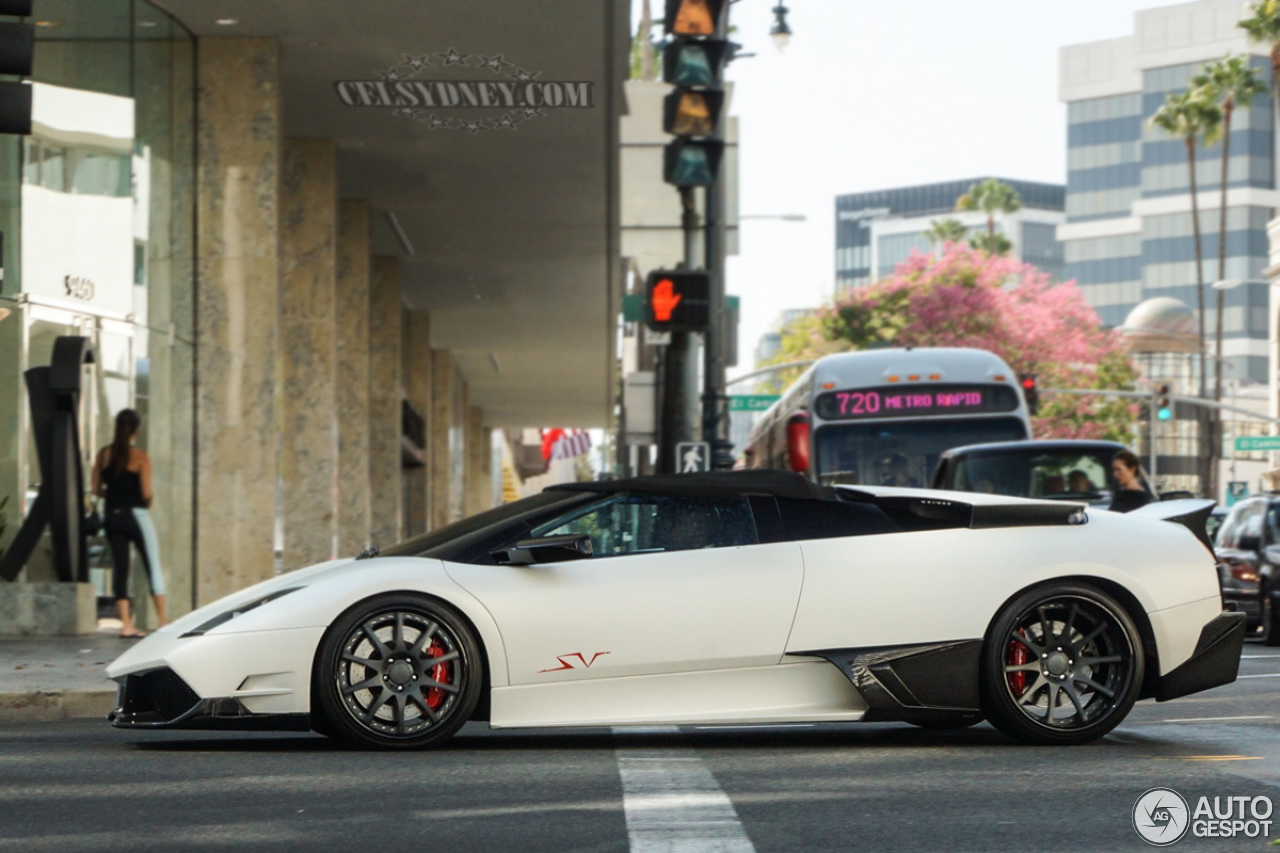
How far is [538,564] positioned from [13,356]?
7916 millimetres

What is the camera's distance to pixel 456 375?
4359 centimetres

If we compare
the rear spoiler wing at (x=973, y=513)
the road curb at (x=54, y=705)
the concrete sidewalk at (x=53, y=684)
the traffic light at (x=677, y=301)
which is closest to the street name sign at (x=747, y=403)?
the traffic light at (x=677, y=301)

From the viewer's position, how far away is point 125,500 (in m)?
13.6

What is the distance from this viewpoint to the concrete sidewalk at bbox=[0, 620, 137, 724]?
29.2ft

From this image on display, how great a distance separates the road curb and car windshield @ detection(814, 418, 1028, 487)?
12532 millimetres

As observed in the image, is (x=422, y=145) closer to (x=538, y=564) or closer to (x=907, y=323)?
(x=538, y=564)

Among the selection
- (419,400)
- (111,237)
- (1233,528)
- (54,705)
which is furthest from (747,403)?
(54,705)

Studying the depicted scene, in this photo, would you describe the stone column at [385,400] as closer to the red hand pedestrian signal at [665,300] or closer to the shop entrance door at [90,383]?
the shop entrance door at [90,383]

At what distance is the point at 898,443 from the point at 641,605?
557 inches

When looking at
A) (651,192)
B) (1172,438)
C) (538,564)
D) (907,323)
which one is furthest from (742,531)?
(1172,438)

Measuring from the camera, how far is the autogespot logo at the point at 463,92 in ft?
55.0

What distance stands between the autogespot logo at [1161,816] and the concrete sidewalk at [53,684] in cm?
534

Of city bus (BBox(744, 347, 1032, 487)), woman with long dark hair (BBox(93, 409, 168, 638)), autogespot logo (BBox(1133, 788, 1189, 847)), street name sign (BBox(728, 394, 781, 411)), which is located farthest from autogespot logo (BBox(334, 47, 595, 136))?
street name sign (BBox(728, 394, 781, 411))

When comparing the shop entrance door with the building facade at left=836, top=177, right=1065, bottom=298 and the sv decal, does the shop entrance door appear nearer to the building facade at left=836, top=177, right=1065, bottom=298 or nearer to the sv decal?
the sv decal
